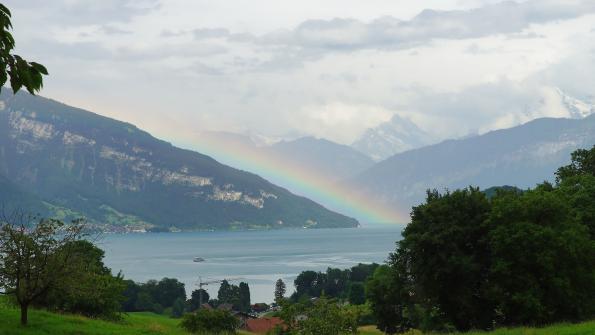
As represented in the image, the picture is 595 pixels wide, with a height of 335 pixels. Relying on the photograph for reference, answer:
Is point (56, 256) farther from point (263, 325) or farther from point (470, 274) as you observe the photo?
point (263, 325)

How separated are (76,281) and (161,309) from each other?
95131mm

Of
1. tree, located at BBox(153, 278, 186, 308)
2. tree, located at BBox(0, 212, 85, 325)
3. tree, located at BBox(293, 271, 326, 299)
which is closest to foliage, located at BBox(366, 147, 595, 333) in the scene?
tree, located at BBox(0, 212, 85, 325)

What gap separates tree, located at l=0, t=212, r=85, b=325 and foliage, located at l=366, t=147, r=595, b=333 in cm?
2072

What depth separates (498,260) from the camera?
125 feet

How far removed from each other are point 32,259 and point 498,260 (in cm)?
2394

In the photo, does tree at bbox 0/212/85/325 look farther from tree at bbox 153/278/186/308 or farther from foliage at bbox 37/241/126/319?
tree at bbox 153/278/186/308

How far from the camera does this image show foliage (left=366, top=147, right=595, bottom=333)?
122 ft

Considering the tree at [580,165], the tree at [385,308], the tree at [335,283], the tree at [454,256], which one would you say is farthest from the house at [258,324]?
the tree at [335,283]

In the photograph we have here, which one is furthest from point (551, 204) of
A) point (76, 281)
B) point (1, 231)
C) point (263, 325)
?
point (263, 325)

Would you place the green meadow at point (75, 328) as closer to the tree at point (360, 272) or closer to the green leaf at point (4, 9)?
the green leaf at point (4, 9)

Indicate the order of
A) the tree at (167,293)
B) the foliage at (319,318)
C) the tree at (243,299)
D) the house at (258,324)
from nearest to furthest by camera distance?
the foliage at (319,318) < the house at (258,324) < the tree at (243,299) < the tree at (167,293)

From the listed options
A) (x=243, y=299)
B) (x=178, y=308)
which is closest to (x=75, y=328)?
(x=178, y=308)

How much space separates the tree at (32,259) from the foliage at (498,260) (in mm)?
20724

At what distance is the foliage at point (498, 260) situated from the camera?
37.1 meters
